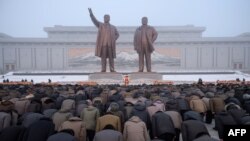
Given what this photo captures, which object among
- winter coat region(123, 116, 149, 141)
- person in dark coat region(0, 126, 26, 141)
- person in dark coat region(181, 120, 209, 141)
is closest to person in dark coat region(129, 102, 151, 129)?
winter coat region(123, 116, 149, 141)

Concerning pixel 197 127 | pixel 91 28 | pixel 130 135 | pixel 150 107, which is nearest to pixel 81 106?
pixel 150 107

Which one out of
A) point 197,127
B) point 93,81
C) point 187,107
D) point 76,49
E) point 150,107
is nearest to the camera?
point 197,127

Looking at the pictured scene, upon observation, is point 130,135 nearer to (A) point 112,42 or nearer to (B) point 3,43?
(A) point 112,42

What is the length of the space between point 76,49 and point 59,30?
5194 millimetres

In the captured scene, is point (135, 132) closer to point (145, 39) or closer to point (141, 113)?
point (141, 113)

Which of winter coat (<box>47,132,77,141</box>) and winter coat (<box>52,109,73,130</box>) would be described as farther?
winter coat (<box>52,109,73,130</box>)

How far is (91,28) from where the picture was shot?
47500 millimetres

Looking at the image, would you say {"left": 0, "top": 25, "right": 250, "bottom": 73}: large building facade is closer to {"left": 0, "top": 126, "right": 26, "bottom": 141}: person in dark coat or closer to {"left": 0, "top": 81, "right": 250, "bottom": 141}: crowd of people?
{"left": 0, "top": 81, "right": 250, "bottom": 141}: crowd of people

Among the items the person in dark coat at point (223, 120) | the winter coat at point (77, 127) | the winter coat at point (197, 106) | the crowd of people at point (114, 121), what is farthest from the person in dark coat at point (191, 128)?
the winter coat at point (197, 106)

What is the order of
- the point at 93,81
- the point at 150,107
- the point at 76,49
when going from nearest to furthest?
the point at 150,107 < the point at 93,81 < the point at 76,49

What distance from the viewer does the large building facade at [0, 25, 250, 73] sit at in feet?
145

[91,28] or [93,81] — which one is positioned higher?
[91,28]

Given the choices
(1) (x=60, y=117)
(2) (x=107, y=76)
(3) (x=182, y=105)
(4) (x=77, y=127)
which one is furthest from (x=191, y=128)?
(2) (x=107, y=76)

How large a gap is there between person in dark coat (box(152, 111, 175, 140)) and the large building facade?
37.9 metres
